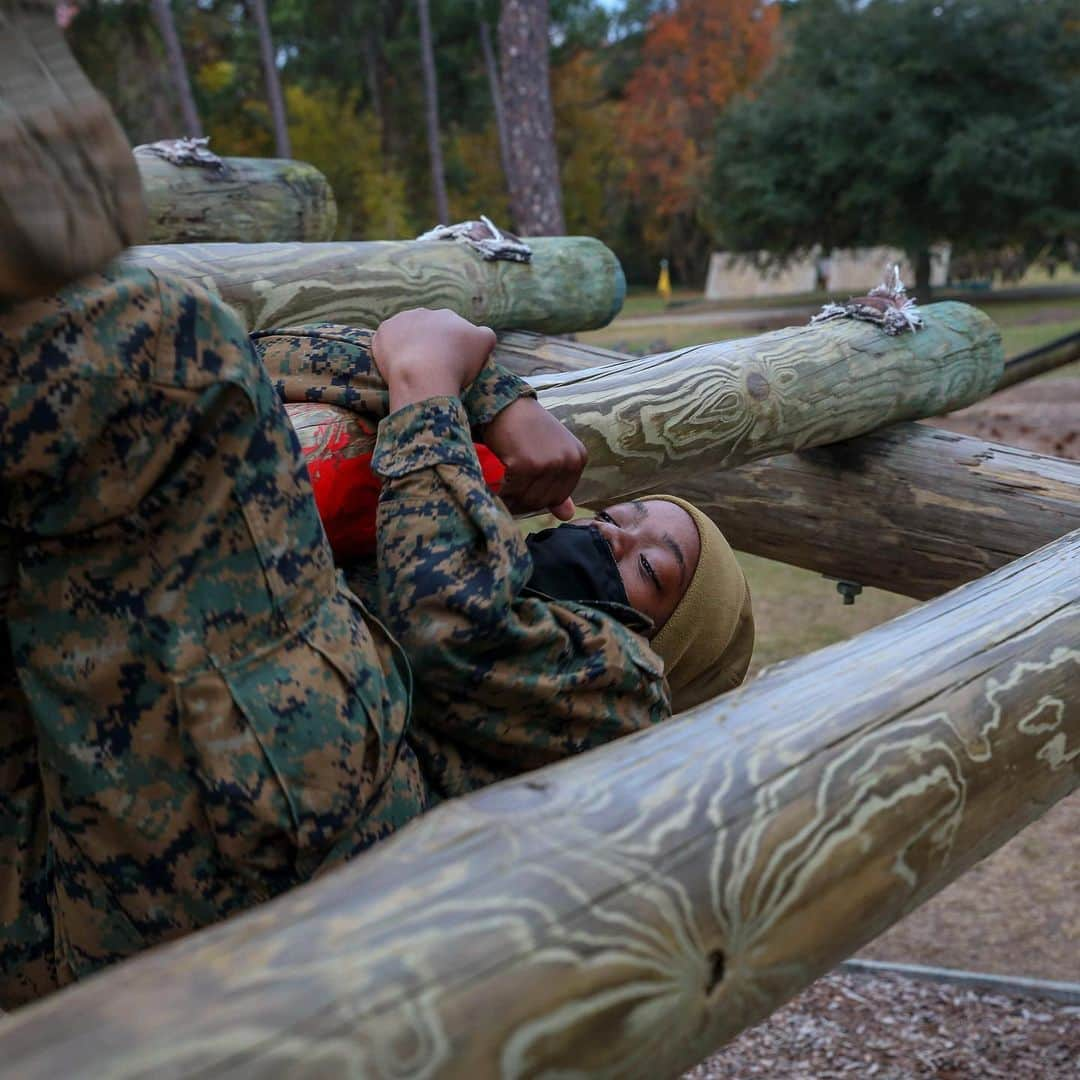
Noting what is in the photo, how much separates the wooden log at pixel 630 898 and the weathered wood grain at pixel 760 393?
108cm

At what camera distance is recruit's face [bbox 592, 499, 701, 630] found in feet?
7.23

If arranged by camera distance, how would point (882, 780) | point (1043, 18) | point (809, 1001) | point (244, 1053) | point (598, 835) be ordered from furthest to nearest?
point (1043, 18) → point (809, 1001) → point (882, 780) → point (598, 835) → point (244, 1053)

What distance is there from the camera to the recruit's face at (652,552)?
2.20 meters

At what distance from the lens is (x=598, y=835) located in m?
1.28

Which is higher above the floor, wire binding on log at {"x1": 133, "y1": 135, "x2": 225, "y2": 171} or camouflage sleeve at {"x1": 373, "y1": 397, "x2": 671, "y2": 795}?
wire binding on log at {"x1": 133, "y1": 135, "x2": 225, "y2": 171}

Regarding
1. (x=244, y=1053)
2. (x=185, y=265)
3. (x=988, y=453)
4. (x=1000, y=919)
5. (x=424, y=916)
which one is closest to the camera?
(x=244, y=1053)

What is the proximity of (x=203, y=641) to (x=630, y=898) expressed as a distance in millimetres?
505

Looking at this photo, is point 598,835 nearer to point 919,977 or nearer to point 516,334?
point 516,334

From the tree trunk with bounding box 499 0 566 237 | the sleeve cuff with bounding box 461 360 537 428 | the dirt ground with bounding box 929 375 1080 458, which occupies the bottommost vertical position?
the dirt ground with bounding box 929 375 1080 458

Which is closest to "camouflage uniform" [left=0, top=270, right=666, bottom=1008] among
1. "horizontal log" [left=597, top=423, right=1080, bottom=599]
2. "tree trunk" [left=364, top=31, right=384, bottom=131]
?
"horizontal log" [left=597, top=423, right=1080, bottom=599]

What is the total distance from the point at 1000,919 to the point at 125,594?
12.6ft

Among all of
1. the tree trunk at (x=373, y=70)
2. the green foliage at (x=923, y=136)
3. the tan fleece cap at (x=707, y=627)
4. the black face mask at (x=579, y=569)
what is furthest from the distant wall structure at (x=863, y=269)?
the black face mask at (x=579, y=569)

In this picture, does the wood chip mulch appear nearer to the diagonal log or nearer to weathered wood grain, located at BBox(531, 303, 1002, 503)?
the diagonal log

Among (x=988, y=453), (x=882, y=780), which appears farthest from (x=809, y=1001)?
(x=882, y=780)
